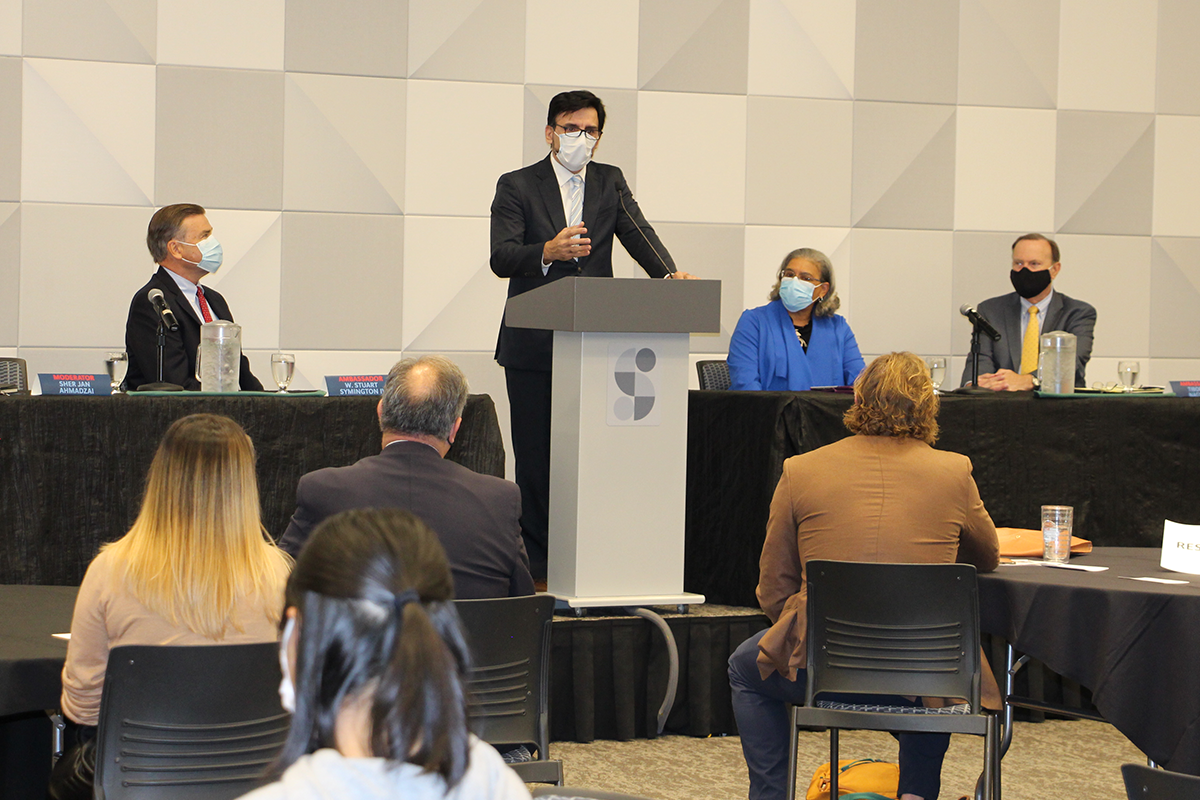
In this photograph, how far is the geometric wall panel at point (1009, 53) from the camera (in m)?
6.60

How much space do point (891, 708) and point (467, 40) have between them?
418 cm

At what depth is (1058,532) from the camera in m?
3.13

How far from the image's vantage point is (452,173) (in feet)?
19.9

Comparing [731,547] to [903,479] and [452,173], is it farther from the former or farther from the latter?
[452,173]

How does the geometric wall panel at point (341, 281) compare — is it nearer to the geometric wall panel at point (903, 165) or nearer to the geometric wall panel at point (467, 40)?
the geometric wall panel at point (467, 40)

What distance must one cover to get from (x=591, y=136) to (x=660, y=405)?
108cm

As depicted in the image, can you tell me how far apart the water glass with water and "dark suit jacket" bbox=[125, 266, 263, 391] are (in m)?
2.47

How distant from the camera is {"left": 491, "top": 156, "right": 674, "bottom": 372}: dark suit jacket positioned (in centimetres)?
424

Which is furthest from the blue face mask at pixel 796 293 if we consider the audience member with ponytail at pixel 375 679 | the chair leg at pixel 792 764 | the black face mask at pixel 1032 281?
the audience member with ponytail at pixel 375 679

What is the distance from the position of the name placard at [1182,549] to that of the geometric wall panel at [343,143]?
396 cm

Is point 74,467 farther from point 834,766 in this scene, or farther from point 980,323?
point 980,323

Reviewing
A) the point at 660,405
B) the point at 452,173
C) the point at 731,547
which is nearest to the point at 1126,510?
the point at 731,547

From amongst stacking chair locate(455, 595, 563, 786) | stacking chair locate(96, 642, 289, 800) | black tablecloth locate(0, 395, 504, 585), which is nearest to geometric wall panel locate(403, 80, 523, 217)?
black tablecloth locate(0, 395, 504, 585)

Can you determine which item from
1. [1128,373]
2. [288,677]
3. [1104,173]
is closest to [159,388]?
[288,677]
